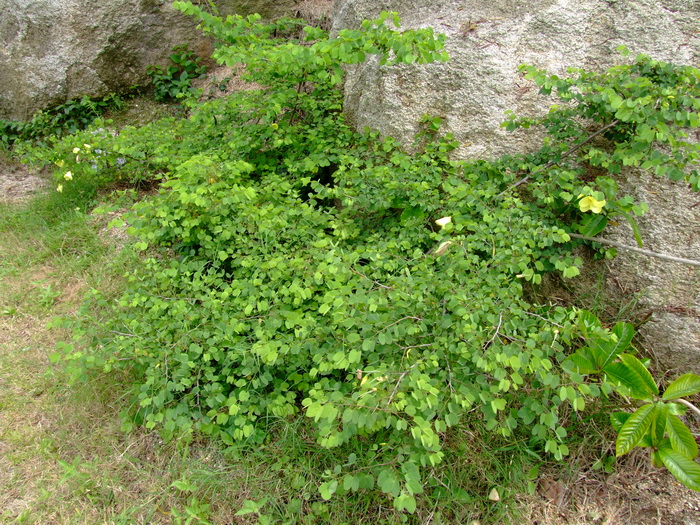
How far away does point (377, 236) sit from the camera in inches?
102

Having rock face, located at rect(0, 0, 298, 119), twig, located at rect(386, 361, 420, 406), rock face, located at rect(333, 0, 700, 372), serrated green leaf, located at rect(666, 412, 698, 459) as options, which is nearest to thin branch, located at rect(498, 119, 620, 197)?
rock face, located at rect(333, 0, 700, 372)

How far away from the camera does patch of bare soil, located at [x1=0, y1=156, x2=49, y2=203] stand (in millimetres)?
4324

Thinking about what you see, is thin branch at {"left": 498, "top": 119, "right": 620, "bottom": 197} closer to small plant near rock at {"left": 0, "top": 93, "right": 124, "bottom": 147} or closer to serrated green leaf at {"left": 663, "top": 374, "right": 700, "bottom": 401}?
serrated green leaf at {"left": 663, "top": 374, "right": 700, "bottom": 401}

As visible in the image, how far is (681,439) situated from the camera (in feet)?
6.42

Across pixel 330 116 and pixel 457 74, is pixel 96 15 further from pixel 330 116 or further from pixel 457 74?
pixel 457 74

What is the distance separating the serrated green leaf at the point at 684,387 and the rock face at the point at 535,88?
0.49 metres

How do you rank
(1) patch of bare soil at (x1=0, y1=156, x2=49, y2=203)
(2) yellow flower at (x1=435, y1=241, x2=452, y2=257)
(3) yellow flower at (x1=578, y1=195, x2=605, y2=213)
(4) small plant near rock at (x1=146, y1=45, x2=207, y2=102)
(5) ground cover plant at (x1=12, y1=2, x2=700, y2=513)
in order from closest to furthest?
(5) ground cover plant at (x1=12, y1=2, x2=700, y2=513), (3) yellow flower at (x1=578, y1=195, x2=605, y2=213), (2) yellow flower at (x1=435, y1=241, x2=452, y2=257), (1) patch of bare soil at (x1=0, y1=156, x2=49, y2=203), (4) small plant near rock at (x1=146, y1=45, x2=207, y2=102)

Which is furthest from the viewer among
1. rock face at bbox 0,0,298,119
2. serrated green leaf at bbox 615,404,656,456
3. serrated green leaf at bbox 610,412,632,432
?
rock face at bbox 0,0,298,119

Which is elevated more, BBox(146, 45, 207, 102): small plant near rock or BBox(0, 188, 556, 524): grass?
BBox(146, 45, 207, 102): small plant near rock

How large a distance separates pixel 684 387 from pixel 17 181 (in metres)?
5.31

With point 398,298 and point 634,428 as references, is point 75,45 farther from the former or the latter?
point 634,428

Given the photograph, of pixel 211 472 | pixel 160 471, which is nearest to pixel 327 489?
pixel 211 472

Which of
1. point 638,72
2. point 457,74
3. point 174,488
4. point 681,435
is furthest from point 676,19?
point 174,488

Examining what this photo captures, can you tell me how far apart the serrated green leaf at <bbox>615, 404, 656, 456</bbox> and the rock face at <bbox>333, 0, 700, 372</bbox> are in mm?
638
